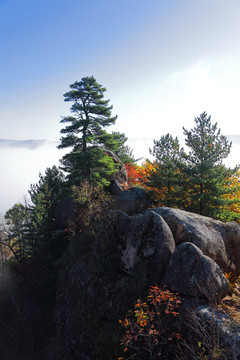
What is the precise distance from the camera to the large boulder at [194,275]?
7949 mm

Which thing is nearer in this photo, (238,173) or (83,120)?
(238,173)

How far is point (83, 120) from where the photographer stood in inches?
849

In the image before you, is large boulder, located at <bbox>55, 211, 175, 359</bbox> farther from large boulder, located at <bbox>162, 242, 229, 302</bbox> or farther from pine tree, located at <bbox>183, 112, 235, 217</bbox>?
pine tree, located at <bbox>183, 112, 235, 217</bbox>

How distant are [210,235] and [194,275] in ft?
10.0

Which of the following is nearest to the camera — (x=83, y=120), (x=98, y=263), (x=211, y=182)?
(x=98, y=263)

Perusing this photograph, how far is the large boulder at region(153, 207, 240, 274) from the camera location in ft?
33.0

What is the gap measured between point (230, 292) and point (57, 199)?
18.4 m

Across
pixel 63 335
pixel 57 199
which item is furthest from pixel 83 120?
pixel 63 335

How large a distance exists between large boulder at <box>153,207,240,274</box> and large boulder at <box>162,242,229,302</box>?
1419 mm

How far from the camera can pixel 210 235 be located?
10.5 m

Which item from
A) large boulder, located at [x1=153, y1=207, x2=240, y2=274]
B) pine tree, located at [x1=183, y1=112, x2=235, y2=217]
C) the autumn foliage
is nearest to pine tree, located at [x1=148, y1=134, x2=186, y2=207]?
pine tree, located at [x1=183, y1=112, x2=235, y2=217]

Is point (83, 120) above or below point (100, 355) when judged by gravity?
above

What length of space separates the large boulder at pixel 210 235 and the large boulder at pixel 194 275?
142 cm

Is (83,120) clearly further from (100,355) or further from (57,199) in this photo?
(100,355)
